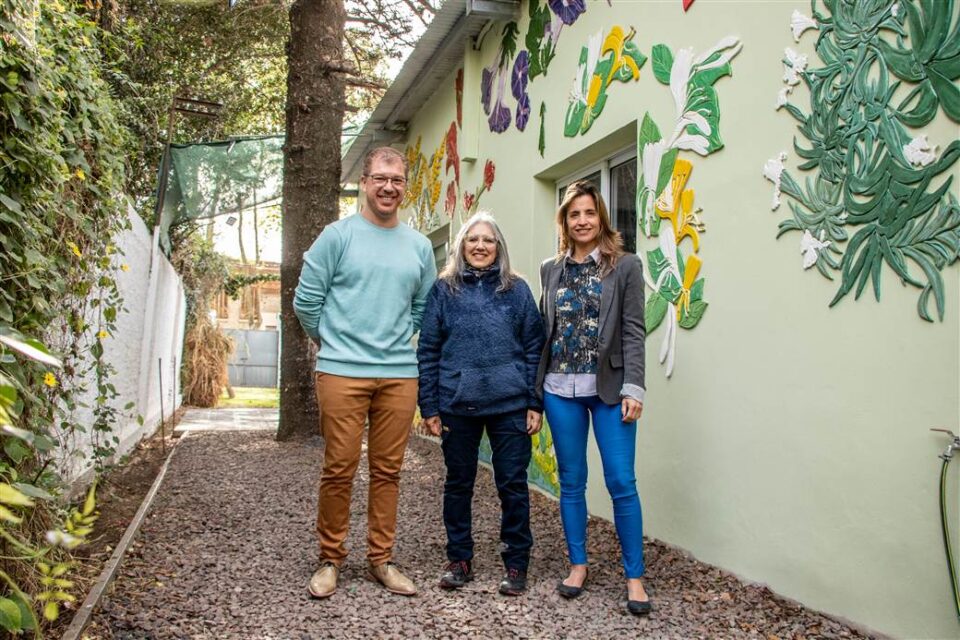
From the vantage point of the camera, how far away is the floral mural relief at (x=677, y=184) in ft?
12.6

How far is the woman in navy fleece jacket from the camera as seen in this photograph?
3.49 m

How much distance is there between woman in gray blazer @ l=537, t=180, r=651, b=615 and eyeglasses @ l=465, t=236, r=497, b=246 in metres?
0.33

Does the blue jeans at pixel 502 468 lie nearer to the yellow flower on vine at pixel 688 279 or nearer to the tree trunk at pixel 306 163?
the yellow flower on vine at pixel 688 279

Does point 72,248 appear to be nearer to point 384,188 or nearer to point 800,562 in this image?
point 384,188

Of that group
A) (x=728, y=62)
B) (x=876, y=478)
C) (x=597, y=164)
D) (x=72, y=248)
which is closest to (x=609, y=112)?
(x=597, y=164)

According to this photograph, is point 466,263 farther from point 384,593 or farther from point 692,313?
point 384,593

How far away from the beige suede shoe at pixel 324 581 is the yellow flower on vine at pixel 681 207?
2359mm

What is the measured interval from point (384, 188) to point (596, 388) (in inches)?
51.9

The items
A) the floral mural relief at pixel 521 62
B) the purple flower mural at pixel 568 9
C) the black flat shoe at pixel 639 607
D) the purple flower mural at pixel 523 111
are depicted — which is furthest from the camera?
the purple flower mural at pixel 523 111

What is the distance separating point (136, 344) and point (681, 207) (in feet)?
20.0

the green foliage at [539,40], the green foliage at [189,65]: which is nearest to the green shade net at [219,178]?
the green foliage at [189,65]

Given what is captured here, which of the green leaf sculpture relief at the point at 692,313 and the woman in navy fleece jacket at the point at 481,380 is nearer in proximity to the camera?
the woman in navy fleece jacket at the point at 481,380

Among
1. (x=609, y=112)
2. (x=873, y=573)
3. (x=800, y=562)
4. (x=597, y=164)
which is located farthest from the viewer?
(x=597, y=164)

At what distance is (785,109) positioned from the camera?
10.9 feet
